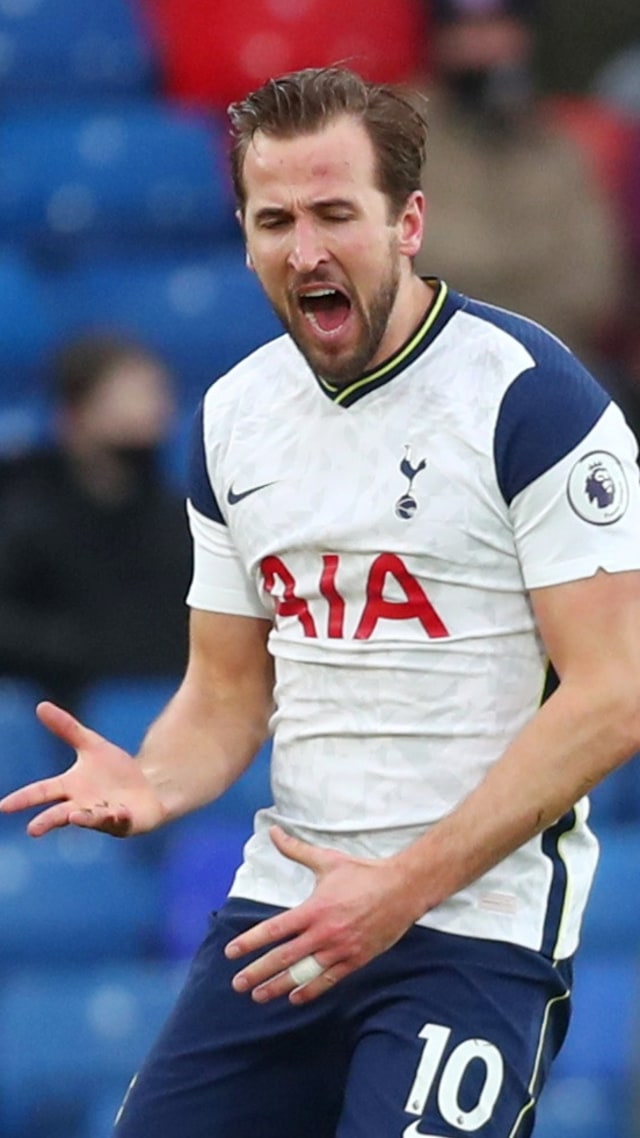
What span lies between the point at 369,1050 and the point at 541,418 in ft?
3.14

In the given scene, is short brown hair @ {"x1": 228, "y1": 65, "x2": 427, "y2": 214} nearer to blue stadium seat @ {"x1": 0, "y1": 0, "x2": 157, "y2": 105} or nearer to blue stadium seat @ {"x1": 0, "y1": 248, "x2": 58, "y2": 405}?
blue stadium seat @ {"x1": 0, "y1": 248, "x2": 58, "y2": 405}

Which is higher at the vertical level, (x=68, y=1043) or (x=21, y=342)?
(x=21, y=342)

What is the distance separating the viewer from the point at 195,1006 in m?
3.77

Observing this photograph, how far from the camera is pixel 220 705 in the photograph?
4004mm

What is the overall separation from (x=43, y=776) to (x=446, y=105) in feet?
9.05

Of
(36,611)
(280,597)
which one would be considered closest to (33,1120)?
(36,611)

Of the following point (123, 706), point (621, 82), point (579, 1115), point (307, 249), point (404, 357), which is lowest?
point (579, 1115)

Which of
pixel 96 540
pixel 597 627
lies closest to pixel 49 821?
pixel 597 627

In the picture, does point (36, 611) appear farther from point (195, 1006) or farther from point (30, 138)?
point (195, 1006)

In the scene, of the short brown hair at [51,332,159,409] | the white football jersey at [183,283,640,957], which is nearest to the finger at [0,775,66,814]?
the white football jersey at [183,283,640,957]

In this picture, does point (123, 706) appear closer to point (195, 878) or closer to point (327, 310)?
point (195, 878)

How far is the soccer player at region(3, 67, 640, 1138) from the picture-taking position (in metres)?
3.40

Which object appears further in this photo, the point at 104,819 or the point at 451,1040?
the point at 104,819

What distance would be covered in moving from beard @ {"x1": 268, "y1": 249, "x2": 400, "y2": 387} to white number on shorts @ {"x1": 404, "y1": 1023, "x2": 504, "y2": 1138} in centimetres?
99
